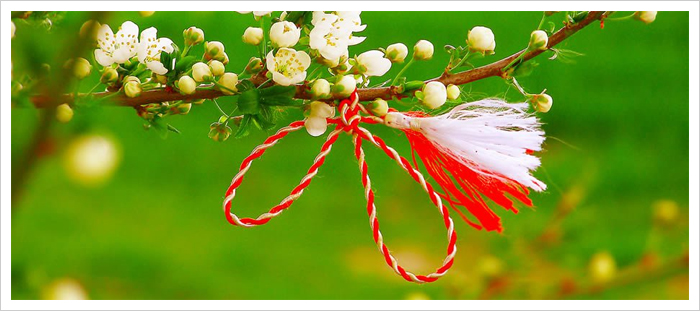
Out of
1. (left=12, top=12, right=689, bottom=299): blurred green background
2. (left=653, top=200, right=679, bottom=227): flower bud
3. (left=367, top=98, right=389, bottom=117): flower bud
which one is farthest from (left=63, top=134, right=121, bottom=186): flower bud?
(left=653, top=200, right=679, bottom=227): flower bud

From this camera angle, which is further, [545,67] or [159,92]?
[545,67]

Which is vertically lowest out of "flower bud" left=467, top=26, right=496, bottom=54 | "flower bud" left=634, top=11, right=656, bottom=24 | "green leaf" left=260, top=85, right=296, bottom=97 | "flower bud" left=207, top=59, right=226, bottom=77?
"green leaf" left=260, top=85, right=296, bottom=97

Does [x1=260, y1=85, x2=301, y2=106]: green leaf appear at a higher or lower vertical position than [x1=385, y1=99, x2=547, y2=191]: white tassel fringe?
higher

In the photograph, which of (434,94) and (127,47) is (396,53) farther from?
(127,47)

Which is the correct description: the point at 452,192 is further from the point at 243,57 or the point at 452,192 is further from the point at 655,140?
the point at 655,140

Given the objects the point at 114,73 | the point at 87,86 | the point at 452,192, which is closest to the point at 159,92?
the point at 114,73

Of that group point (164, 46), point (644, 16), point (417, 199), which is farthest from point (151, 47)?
point (417, 199)

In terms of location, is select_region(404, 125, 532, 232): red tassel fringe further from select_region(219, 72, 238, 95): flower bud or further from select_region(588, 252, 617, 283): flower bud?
select_region(588, 252, 617, 283): flower bud
